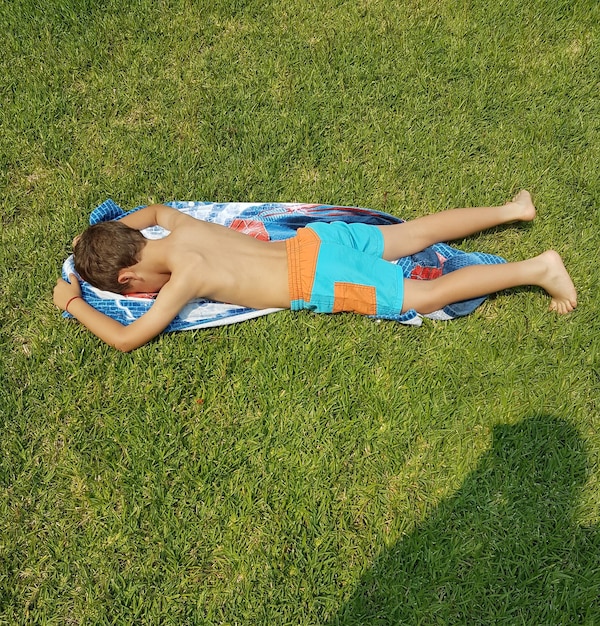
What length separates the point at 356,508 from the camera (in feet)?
9.04

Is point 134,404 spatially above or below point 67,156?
below

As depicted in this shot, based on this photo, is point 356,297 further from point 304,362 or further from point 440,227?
point 440,227

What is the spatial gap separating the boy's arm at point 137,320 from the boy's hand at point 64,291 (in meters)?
0.02

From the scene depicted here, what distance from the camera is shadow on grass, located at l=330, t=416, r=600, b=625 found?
2.50 m

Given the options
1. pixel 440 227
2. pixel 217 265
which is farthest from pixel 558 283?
pixel 217 265

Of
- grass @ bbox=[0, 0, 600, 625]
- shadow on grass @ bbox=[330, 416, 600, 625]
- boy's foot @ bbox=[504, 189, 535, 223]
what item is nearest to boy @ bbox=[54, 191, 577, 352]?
grass @ bbox=[0, 0, 600, 625]

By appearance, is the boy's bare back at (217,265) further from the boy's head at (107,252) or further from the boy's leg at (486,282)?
the boy's leg at (486,282)

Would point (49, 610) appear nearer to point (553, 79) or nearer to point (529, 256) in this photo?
point (529, 256)

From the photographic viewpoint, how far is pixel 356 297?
3.18 m

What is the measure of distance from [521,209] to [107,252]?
8.41 feet

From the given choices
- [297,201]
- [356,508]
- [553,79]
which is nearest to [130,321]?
[297,201]

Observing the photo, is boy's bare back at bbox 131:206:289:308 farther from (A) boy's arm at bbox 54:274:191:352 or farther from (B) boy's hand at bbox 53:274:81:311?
(B) boy's hand at bbox 53:274:81:311

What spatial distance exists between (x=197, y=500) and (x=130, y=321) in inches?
45.6

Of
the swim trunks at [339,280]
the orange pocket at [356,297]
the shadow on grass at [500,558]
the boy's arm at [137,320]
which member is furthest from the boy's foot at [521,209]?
the boy's arm at [137,320]
